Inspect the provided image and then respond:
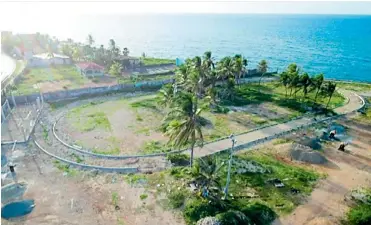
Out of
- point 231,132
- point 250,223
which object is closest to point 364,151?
point 231,132

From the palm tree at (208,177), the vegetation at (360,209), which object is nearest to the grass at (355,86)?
the vegetation at (360,209)

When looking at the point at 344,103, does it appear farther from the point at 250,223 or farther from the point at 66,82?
the point at 66,82

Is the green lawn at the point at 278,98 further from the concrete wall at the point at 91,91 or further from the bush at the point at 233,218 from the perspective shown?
the bush at the point at 233,218

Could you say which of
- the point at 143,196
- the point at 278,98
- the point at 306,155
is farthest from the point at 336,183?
the point at 278,98

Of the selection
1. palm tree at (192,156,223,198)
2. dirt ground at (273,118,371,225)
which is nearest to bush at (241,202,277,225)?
dirt ground at (273,118,371,225)

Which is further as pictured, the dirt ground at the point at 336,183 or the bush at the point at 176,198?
the bush at the point at 176,198

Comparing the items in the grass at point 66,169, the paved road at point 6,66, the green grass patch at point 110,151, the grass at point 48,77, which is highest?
the paved road at point 6,66
